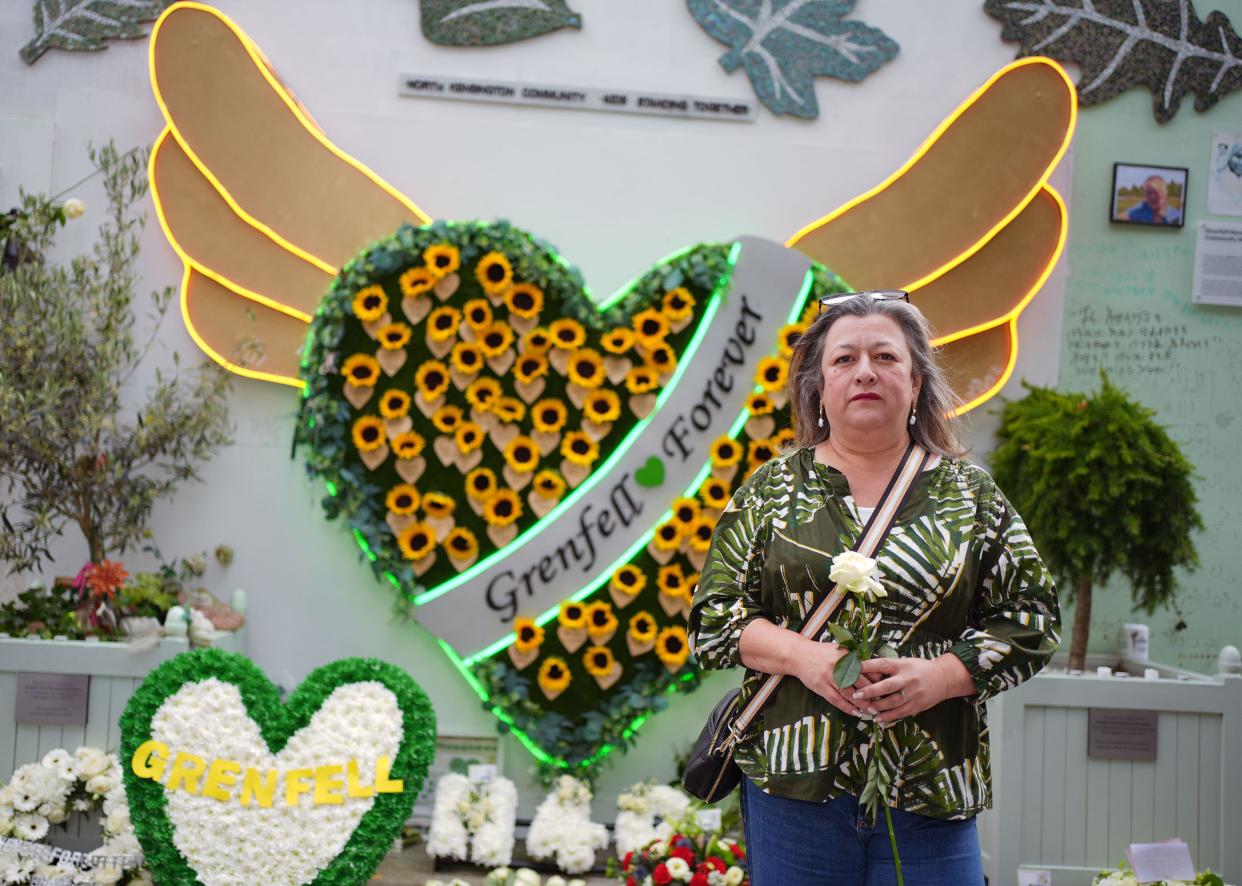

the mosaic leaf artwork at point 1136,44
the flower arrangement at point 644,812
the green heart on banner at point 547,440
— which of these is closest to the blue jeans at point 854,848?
the flower arrangement at point 644,812

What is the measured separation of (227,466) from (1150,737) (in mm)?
3025

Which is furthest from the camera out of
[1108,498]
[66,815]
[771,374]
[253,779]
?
[771,374]

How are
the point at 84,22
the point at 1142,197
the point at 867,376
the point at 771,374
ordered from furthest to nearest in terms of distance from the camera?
the point at 1142,197 < the point at 84,22 < the point at 771,374 < the point at 867,376

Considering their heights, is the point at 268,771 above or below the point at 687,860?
above

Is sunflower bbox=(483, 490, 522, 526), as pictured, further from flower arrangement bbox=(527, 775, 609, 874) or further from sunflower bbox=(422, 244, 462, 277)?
flower arrangement bbox=(527, 775, 609, 874)

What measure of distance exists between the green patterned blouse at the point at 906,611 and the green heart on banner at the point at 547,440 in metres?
2.18

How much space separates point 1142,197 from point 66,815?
4.04m

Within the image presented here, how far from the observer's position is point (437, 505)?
158 inches

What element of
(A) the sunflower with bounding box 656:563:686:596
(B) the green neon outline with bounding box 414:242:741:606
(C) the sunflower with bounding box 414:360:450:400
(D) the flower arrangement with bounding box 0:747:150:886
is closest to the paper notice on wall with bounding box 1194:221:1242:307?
(B) the green neon outline with bounding box 414:242:741:606

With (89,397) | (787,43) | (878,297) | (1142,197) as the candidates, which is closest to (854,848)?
(878,297)

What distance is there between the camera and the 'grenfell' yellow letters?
310cm

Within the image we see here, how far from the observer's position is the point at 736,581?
1.86m

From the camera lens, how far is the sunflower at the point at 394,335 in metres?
3.99

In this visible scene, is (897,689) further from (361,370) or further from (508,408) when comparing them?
(361,370)
